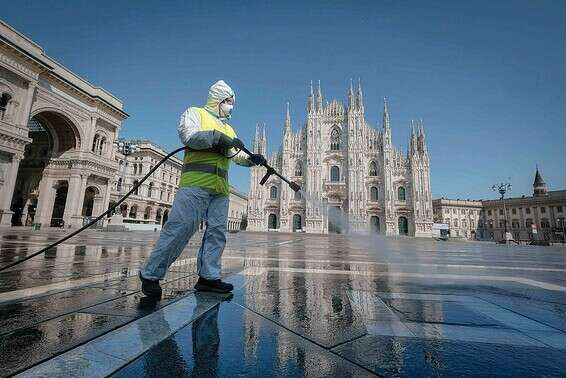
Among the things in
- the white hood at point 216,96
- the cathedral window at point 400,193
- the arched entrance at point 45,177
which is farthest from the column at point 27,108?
the cathedral window at point 400,193

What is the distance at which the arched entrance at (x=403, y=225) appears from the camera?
34938 mm

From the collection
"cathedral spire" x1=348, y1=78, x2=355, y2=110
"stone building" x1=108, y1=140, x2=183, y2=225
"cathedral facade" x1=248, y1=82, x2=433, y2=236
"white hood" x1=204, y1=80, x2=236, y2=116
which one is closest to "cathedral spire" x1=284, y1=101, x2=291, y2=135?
"cathedral facade" x1=248, y1=82, x2=433, y2=236

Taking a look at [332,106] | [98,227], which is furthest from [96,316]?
[332,106]

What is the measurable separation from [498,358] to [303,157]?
37364mm

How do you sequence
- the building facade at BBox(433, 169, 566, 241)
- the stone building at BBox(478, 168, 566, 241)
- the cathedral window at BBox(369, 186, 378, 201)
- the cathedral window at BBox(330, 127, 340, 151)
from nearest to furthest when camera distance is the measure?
the cathedral window at BBox(369, 186, 378, 201) < the cathedral window at BBox(330, 127, 340, 151) < the stone building at BBox(478, 168, 566, 241) < the building facade at BBox(433, 169, 566, 241)

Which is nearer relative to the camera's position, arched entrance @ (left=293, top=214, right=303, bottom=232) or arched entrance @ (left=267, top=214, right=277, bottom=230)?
arched entrance @ (left=293, top=214, right=303, bottom=232)

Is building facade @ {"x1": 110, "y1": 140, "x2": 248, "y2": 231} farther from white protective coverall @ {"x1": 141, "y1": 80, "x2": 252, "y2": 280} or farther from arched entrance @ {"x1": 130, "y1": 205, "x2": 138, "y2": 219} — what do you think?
white protective coverall @ {"x1": 141, "y1": 80, "x2": 252, "y2": 280}

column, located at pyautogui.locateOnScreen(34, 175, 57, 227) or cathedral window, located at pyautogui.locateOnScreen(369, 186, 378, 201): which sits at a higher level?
cathedral window, located at pyautogui.locateOnScreen(369, 186, 378, 201)

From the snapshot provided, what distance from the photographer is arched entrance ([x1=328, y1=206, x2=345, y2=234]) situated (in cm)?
3651

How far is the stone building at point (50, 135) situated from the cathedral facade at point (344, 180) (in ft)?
58.6

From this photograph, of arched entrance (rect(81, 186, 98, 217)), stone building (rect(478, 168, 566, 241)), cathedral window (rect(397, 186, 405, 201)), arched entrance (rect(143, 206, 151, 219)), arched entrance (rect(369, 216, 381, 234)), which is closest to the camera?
arched entrance (rect(81, 186, 98, 217))

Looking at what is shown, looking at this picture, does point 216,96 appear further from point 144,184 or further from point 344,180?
point 144,184

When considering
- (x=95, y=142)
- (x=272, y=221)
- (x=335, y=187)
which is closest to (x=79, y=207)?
(x=95, y=142)

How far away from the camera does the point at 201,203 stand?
223 cm
